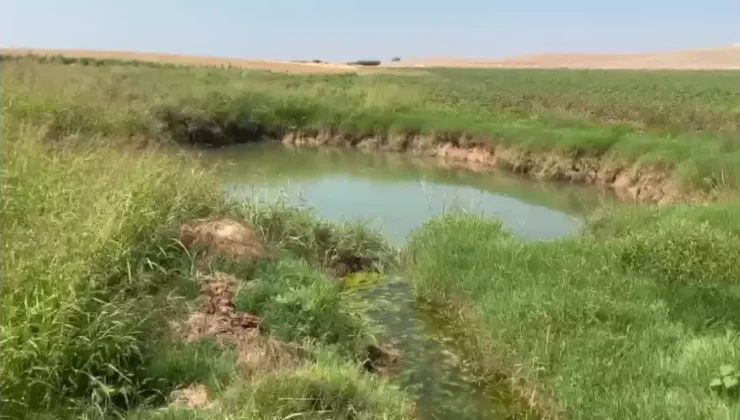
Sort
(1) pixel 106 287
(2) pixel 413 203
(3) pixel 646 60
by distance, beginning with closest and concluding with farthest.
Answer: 1. (1) pixel 106 287
2. (2) pixel 413 203
3. (3) pixel 646 60

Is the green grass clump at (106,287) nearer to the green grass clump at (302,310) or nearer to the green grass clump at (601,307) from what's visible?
the green grass clump at (302,310)

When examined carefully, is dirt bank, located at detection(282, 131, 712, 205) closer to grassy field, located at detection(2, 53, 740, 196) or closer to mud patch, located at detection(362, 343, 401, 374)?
grassy field, located at detection(2, 53, 740, 196)

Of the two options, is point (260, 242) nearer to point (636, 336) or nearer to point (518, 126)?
point (636, 336)

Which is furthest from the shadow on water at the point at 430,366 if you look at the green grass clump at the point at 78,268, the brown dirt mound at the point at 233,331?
the green grass clump at the point at 78,268

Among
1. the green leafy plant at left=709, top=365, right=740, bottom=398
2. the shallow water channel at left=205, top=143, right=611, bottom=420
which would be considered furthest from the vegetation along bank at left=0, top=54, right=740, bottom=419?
the shallow water channel at left=205, top=143, right=611, bottom=420

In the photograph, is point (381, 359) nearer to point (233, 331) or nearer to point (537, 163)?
point (233, 331)

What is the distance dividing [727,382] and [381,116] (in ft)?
69.7

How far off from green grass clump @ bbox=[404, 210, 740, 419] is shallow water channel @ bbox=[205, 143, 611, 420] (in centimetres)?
32

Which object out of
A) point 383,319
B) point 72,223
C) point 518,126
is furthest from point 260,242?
point 518,126

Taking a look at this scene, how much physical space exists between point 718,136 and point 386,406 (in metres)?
13.6

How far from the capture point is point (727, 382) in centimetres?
497

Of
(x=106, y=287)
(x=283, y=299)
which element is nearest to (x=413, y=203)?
(x=283, y=299)

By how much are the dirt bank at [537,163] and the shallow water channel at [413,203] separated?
24.2 inches

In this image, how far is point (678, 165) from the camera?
14750 millimetres
